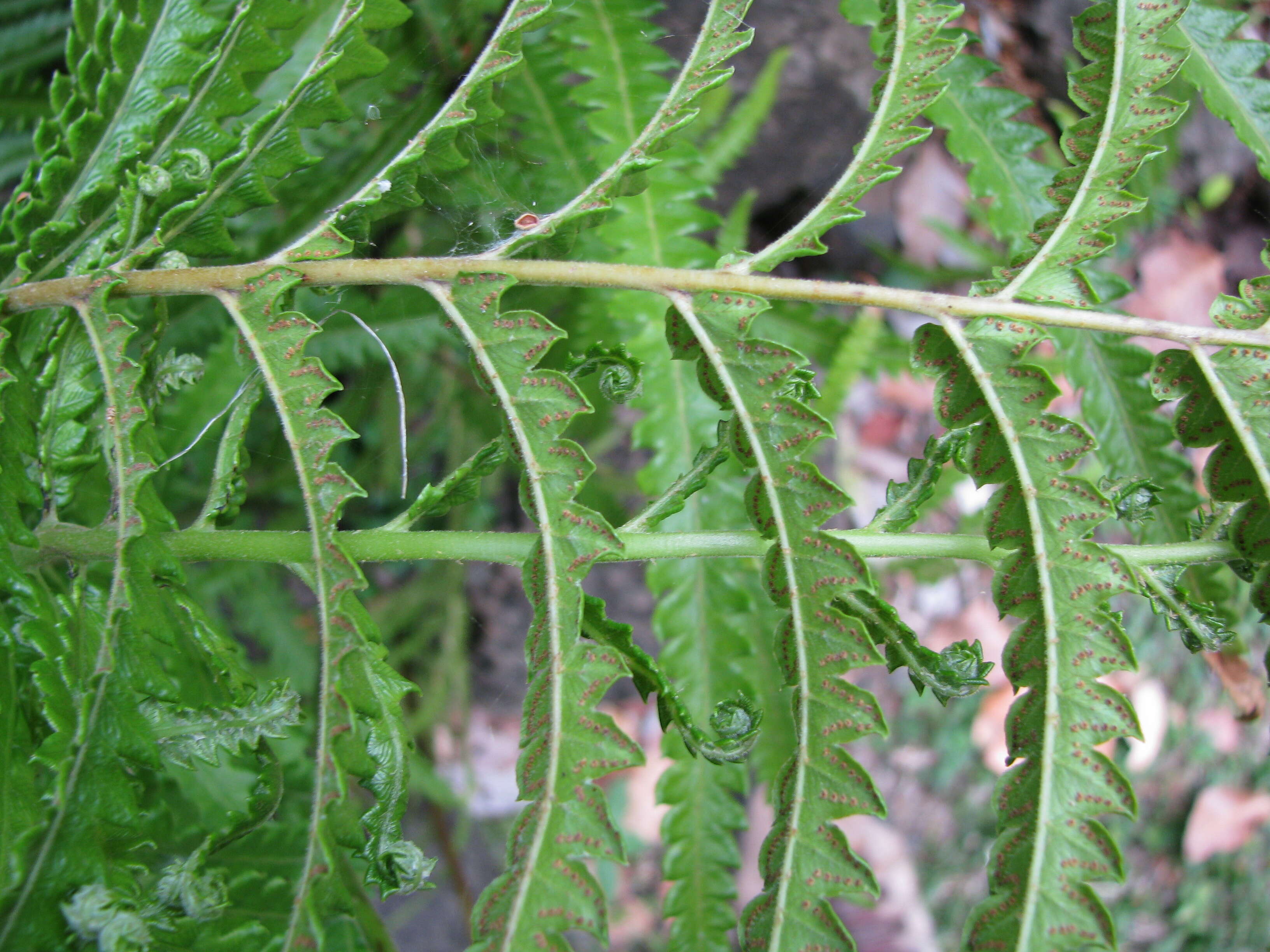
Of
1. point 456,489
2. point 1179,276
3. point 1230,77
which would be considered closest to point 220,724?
point 456,489

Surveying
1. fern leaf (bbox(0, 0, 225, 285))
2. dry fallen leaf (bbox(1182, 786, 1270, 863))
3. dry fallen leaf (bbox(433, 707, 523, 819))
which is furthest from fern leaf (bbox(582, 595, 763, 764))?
dry fallen leaf (bbox(1182, 786, 1270, 863))

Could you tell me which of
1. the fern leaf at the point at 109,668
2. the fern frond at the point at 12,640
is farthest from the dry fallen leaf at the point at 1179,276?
the fern frond at the point at 12,640

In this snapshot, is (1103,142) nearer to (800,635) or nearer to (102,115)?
(800,635)

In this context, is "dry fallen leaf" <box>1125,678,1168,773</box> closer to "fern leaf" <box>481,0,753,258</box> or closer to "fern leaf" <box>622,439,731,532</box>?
"fern leaf" <box>622,439,731,532</box>

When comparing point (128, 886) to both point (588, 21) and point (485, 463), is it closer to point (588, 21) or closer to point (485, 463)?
point (485, 463)

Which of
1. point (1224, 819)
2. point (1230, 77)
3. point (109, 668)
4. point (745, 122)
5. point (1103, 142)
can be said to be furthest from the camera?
point (1224, 819)
